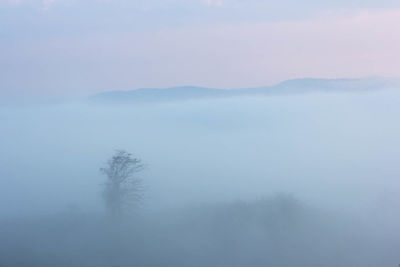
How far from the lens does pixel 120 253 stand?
1970 centimetres

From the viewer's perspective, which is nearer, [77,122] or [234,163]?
[234,163]

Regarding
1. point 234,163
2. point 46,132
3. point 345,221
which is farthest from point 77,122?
point 345,221

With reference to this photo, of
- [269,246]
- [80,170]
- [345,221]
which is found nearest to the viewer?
[269,246]

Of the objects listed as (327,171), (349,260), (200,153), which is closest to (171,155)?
(200,153)

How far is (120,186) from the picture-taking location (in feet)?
76.9

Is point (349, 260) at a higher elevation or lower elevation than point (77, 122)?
lower

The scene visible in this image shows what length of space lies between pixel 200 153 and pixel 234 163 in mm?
5395

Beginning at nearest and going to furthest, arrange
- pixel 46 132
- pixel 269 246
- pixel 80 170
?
pixel 269 246, pixel 80 170, pixel 46 132

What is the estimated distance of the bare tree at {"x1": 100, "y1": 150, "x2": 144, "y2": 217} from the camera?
23.3 meters

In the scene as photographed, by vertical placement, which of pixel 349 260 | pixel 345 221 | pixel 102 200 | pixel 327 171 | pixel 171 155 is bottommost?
pixel 349 260

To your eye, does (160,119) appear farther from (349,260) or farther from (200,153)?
(349,260)

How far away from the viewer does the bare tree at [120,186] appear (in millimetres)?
23281

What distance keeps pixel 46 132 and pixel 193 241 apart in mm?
49795

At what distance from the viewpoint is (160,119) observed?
Answer: 7419 cm
